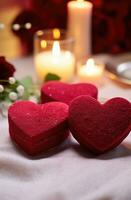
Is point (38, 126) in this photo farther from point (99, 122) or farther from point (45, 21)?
point (45, 21)

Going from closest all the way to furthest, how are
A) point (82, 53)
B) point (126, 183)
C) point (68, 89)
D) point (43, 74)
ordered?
point (126, 183) < point (68, 89) < point (43, 74) < point (82, 53)

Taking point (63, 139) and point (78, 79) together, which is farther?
point (78, 79)

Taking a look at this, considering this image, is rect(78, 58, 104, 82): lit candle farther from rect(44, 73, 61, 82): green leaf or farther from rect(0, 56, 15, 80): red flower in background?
rect(0, 56, 15, 80): red flower in background

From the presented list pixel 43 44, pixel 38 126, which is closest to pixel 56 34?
pixel 43 44

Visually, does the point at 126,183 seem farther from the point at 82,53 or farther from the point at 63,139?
the point at 82,53

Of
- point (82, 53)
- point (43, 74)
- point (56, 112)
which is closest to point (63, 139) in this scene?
point (56, 112)

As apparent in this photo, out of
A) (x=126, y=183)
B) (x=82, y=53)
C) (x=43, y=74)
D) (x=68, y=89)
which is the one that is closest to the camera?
(x=126, y=183)
